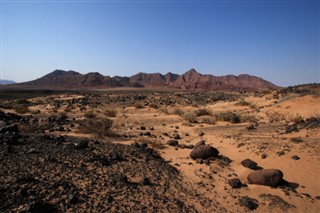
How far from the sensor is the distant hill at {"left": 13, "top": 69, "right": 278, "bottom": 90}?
107 meters

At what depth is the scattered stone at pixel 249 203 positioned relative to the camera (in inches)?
213

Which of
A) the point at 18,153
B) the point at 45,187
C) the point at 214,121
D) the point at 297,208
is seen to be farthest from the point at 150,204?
the point at 214,121

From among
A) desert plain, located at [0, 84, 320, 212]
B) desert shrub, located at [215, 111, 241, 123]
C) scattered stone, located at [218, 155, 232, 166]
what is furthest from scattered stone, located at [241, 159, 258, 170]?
desert shrub, located at [215, 111, 241, 123]

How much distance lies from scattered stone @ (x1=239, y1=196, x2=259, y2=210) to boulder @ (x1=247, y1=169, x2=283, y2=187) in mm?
853

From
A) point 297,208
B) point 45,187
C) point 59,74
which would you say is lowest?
point 297,208

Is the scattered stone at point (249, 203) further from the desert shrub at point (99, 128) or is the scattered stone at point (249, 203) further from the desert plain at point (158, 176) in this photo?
the desert shrub at point (99, 128)

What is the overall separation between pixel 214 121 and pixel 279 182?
965 centimetres

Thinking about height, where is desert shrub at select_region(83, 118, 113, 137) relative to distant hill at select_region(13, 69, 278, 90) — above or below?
below

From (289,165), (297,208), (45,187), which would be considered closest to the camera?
(45,187)

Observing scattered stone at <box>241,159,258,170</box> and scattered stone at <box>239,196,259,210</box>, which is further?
scattered stone at <box>241,159,258,170</box>

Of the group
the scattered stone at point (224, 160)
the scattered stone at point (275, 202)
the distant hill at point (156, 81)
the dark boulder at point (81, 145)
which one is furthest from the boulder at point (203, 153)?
the distant hill at point (156, 81)

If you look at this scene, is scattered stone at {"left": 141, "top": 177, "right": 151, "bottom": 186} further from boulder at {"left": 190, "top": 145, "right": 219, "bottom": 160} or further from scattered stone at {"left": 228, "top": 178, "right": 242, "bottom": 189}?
boulder at {"left": 190, "top": 145, "right": 219, "bottom": 160}

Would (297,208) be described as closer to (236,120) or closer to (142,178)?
(142,178)

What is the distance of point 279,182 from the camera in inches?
252
